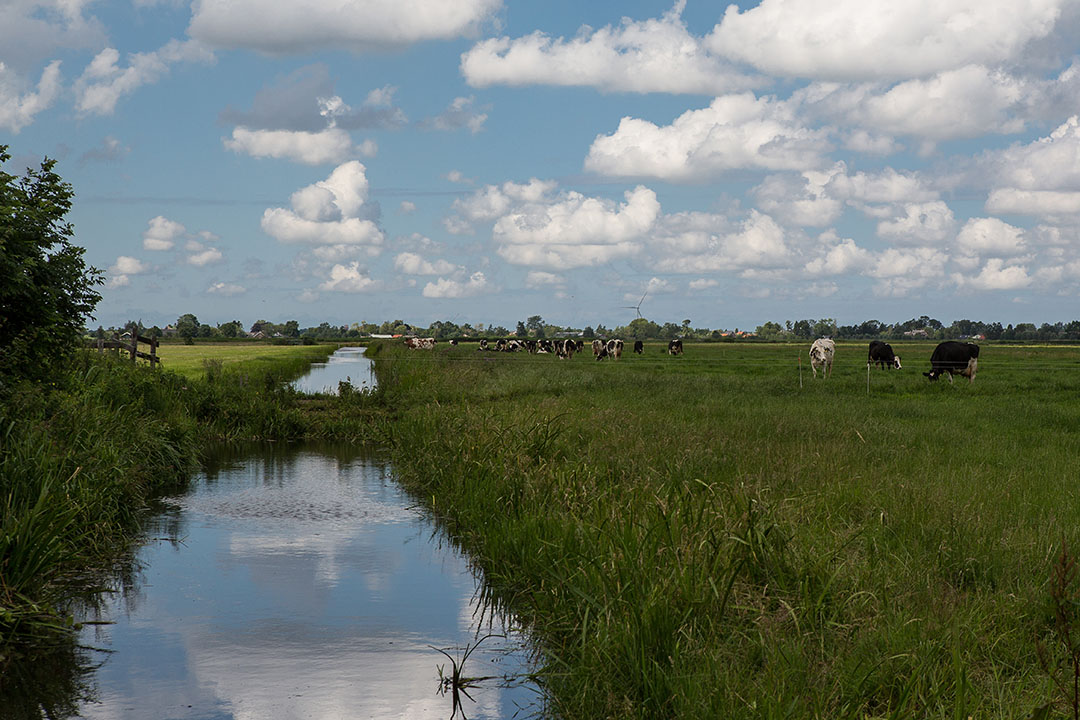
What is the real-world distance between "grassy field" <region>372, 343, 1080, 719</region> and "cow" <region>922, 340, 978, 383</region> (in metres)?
18.1

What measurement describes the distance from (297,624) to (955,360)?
3317cm

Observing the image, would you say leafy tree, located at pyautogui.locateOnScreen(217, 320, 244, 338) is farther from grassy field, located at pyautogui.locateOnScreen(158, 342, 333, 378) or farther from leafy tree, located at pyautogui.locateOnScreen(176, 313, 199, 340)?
grassy field, located at pyautogui.locateOnScreen(158, 342, 333, 378)

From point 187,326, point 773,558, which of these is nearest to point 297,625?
point 773,558

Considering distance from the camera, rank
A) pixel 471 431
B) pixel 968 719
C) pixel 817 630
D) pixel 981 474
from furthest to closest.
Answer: pixel 471 431 → pixel 981 474 → pixel 817 630 → pixel 968 719

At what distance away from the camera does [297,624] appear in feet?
32.1

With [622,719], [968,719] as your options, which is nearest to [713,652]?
[622,719]

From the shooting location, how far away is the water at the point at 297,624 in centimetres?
781

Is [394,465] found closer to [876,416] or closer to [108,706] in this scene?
[876,416]

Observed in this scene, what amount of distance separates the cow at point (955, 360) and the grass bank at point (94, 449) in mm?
21845

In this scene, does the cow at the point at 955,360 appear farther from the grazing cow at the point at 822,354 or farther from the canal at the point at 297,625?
the canal at the point at 297,625

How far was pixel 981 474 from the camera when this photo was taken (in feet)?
42.7

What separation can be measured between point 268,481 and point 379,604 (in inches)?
357

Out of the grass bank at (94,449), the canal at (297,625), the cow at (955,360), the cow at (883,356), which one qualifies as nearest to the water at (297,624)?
the canal at (297,625)

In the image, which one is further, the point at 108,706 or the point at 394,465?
the point at 394,465
